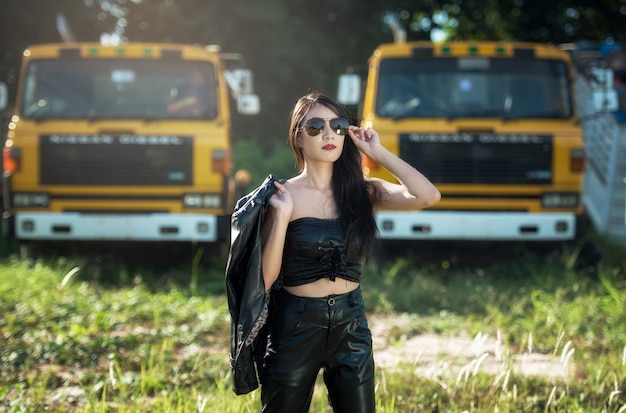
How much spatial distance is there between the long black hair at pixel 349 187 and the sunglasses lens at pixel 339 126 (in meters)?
0.06

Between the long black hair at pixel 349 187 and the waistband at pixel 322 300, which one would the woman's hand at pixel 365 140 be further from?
the waistband at pixel 322 300

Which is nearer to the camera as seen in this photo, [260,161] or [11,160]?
[11,160]

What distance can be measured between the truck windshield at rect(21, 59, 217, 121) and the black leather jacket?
580 centimetres

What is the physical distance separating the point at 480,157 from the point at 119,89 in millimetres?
3841

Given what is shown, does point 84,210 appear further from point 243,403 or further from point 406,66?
point 243,403

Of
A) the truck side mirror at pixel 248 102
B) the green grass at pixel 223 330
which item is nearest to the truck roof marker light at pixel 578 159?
the green grass at pixel 223 330

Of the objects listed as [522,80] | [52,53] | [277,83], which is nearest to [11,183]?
[52,53]

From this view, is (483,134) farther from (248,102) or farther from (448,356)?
(448,356)

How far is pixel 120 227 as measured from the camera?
8461 millimetres

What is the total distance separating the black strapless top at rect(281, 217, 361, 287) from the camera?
298 centimetres

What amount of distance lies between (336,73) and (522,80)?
357 inches

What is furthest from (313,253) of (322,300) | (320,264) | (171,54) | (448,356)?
(171,54)

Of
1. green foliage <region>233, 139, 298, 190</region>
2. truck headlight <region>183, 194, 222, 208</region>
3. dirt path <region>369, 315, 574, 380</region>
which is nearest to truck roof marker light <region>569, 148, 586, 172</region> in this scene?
dirt path <region>369, 315, 574, 380</region>

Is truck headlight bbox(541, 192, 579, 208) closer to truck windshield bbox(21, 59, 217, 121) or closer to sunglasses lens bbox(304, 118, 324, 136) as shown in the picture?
truck windshield bbox(21, 59, 217, 121)
